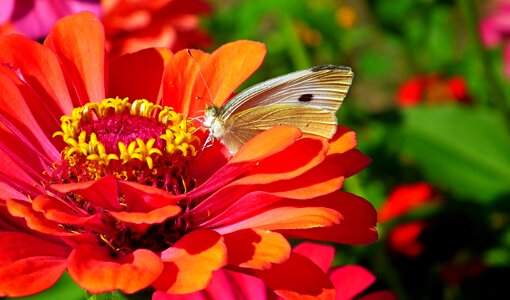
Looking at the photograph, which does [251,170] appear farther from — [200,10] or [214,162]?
[200,10]

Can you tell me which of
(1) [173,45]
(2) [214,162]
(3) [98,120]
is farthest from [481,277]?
(3) [98,120]

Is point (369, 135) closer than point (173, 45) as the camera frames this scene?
No

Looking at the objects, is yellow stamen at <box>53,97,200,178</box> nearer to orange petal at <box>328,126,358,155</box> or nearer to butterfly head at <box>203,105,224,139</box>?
butterfly head at <box>203,105,224,139</box>

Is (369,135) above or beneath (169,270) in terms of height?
above

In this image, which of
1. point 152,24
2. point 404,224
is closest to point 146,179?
point 152,24

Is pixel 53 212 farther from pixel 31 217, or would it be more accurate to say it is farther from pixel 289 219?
pixel 289 219
